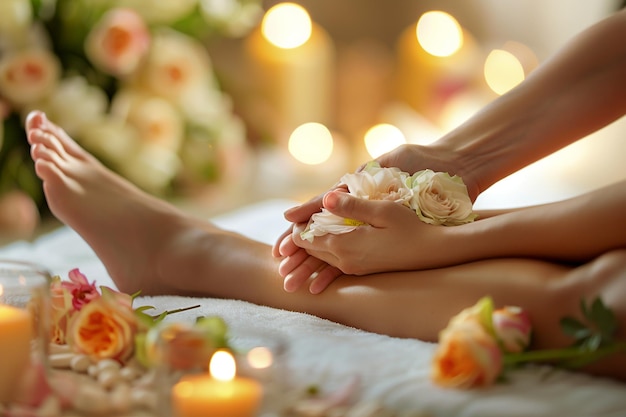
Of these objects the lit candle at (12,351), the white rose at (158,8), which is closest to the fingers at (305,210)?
the lit candle at (12,351)

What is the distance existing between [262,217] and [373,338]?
0.81 metres

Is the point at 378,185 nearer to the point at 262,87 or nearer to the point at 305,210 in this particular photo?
the point at 305,210

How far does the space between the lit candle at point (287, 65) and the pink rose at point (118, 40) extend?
765 millimetres

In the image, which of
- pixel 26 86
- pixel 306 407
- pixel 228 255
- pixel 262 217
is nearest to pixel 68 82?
pixel 26 86

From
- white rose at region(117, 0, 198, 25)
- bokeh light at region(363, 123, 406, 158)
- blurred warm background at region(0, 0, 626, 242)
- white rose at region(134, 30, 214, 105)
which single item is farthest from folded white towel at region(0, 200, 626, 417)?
bokeh light at region(363, 123, 406, 158)

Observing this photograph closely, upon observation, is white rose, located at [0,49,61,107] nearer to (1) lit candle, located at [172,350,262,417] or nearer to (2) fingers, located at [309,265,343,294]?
(2) fingers, located at [309,265,343,294]

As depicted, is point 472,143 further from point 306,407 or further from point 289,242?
point 306,407

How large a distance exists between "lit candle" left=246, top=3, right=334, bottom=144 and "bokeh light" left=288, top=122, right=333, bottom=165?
0.04 metres

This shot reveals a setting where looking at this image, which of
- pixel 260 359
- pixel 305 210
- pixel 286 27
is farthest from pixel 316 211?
pixel 286 27

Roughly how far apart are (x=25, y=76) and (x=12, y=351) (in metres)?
1.42

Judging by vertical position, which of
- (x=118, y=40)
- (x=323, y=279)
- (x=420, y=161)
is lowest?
(x=323, y=279)

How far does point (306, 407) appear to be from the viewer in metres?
0.87

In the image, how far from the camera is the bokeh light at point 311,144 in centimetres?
303

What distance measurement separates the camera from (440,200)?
3.93 ft
